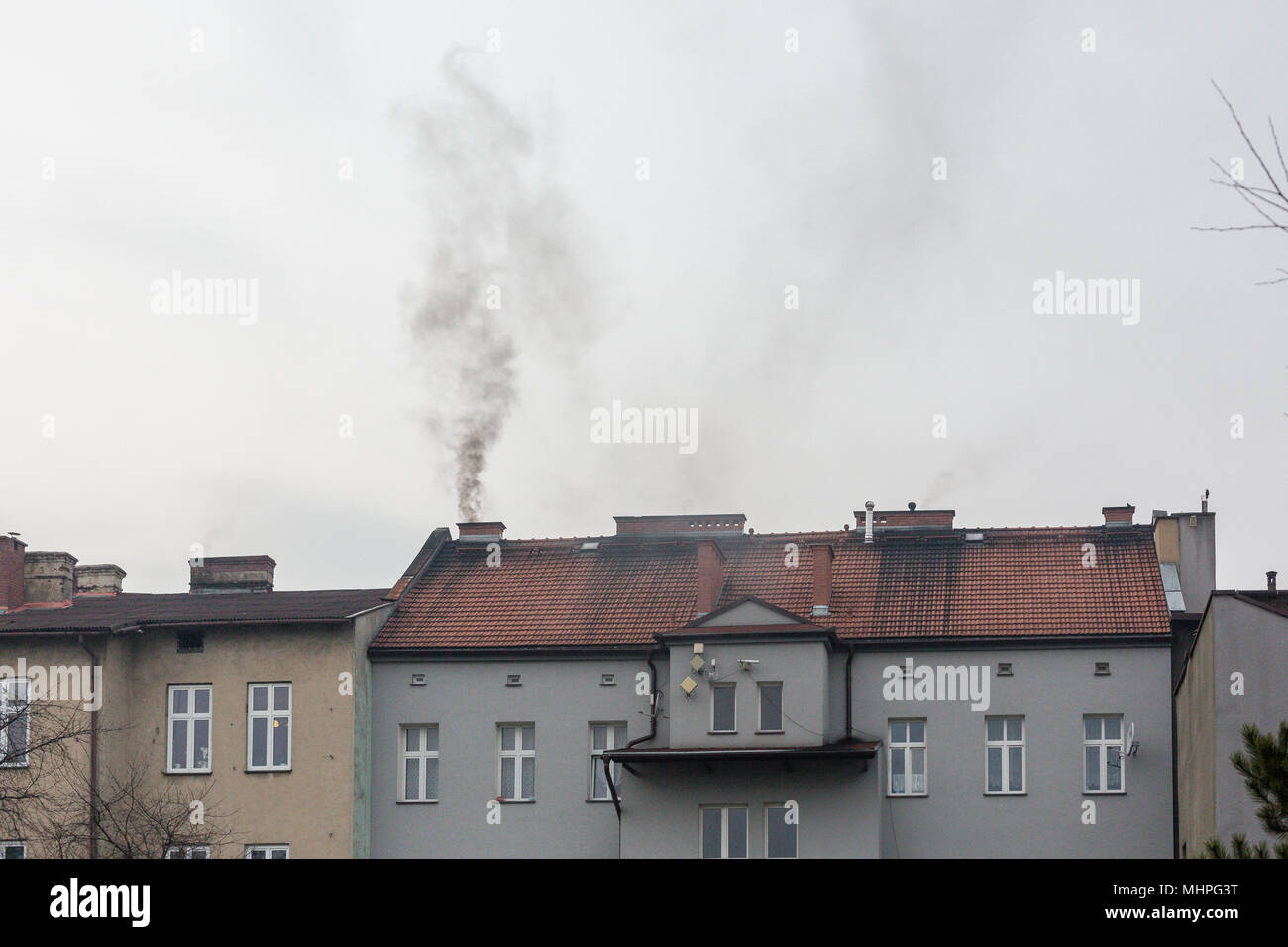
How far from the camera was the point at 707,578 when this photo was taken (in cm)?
3653

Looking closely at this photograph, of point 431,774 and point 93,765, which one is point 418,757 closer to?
point 431,774

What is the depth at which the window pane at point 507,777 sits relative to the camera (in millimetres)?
35750

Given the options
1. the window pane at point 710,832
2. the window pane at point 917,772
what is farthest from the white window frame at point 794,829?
the window pane at point 917,772

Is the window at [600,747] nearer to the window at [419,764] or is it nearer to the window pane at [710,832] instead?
the window pane at [710,832]

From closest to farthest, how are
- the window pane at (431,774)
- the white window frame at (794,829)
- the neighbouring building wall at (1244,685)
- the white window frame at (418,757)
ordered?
the neighbouring building wall at (1244,685) → the white window frame at (794,829) → the white window frame at (418,757) → the window pane at (431,774)

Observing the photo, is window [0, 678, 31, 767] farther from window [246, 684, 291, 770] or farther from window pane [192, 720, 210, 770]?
window [246, 684, 291, 770]

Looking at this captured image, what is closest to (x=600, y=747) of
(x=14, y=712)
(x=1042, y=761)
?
(x=1042, y=761)

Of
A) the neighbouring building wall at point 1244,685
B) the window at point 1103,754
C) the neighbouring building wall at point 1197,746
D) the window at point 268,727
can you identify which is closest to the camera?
the neighbouring building wall at point 1244,685

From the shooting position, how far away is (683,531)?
132ft

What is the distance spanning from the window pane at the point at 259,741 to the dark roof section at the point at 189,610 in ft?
7.18

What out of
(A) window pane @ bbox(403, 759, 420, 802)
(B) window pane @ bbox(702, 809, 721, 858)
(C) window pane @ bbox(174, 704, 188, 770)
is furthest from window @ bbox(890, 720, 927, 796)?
(C) window pane @ bbox(174, 704, 188, 770)

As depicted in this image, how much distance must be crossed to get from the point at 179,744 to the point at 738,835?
12203 millimetres

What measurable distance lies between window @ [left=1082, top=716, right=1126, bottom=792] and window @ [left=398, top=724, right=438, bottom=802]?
44.7 ft
